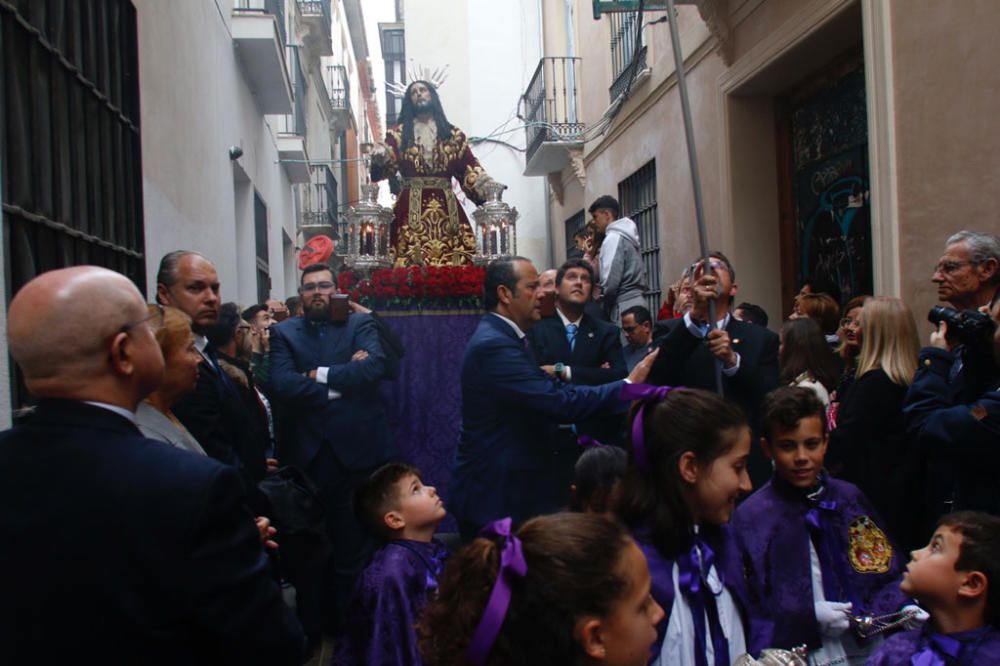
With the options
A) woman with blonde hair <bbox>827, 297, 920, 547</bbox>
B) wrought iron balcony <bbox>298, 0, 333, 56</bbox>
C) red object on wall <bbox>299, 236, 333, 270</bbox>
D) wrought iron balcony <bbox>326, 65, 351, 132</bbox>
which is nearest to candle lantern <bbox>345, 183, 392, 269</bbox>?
woman with blonde hair <bbox>827, 297, 920, 547</bbox>

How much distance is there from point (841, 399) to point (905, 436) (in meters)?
0.45

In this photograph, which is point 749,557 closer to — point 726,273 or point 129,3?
point 726,273

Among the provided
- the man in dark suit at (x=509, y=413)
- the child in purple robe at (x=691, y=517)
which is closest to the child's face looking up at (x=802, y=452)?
the child in purple robe at (x=691, y=517)

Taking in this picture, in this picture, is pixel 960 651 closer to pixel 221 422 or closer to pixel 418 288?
pixel 221 422

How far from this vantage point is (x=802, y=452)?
3371 mm

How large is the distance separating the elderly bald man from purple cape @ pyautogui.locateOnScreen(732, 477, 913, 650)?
1.83m

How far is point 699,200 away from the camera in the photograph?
148 inches

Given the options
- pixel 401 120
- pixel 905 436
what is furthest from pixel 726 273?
pixel 401 120

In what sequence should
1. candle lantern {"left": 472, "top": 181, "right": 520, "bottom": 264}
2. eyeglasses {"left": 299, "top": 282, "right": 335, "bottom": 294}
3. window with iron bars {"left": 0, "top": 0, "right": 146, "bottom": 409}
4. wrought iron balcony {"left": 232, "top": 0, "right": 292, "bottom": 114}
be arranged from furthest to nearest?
wrought iron balcony {"left": 232, "top": 0, "right": 292, "bottom": 114} → candle lantern {"left": 472, "top": 181, "right": 520, "bottom": 264} → eyeglasses {"left": 299, "top": 282, "right": 335, "bottom": 294} → window with iron bars {"left": 0, "top": 0, "right": 146, "bottom": 409}

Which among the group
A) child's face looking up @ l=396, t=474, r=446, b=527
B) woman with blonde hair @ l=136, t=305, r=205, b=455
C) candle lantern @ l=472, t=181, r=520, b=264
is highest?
candle lantern @ l=472, t=181, r=520, b=264

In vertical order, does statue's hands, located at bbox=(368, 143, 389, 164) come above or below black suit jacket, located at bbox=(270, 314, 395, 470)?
above

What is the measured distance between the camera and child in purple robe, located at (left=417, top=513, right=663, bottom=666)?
5.53 ft

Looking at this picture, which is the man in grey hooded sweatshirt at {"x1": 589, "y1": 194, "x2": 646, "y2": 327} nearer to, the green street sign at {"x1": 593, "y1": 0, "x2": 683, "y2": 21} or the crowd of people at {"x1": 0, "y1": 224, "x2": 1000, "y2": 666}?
the crowd of people at {"x1": 0, "y1": 224, "x2": 1000, "y2": 666}

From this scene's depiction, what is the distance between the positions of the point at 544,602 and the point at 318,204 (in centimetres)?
2261
